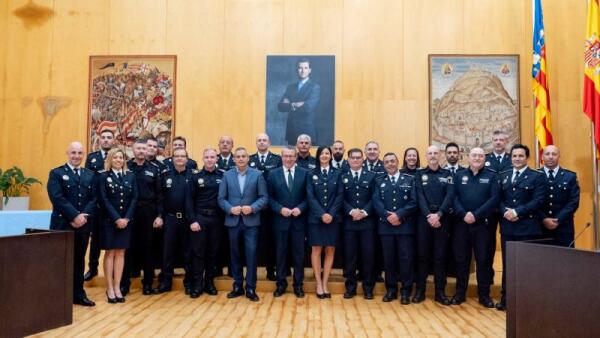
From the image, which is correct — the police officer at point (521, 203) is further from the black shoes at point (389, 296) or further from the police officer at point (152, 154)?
the police officer at point (152, 154)

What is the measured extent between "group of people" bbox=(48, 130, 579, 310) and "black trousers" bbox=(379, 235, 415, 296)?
1 cm

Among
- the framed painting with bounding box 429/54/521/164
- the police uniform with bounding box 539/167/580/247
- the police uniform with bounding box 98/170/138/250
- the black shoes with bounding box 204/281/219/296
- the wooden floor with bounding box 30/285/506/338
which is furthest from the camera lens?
the framed painting with bounding box 429/54/521/164

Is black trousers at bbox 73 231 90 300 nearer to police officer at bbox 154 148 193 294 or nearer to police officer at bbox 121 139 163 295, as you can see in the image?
police officer at bbox 121 139 163 295

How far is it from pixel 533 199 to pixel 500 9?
4240mm

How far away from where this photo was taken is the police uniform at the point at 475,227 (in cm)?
441

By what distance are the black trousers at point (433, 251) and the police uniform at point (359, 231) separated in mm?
445

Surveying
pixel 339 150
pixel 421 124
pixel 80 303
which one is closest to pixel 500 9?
pixel 421 124

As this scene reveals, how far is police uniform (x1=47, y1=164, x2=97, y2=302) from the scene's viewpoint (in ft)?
13.5

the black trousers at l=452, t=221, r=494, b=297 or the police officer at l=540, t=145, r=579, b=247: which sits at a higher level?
the police officer at l=540, t=145, r=579, b=247

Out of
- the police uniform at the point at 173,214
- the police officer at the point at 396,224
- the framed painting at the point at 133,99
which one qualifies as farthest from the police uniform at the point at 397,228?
the framed painting at the point at 133,99

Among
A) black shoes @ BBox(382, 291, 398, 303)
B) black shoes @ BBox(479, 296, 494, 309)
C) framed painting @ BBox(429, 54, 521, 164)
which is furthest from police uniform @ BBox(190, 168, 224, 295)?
framed painting @ BBox(429, 54, 521, 164)

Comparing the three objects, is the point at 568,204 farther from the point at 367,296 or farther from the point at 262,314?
the point at 262,314

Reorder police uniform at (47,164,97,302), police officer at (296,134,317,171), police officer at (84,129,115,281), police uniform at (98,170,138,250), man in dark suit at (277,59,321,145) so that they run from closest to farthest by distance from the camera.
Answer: police uniform at (47,164,97,302) < police uniform at (98,170,138,250) < police officer at (84,129,115,281) < police officer at (296,134,317,171) < man in dark suit at (277,59,321,145)

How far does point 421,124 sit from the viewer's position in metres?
7.37
